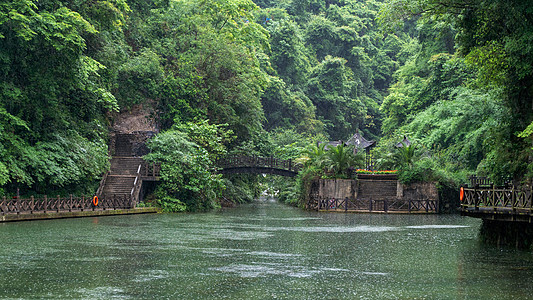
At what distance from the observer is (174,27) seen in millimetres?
51438

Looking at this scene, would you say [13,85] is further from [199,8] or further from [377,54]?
[377,54]

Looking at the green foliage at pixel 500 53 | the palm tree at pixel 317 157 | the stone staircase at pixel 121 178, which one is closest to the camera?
the green foliage at pixel 500 53

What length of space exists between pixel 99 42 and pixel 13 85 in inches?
323

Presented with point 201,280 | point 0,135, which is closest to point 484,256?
point 201,280

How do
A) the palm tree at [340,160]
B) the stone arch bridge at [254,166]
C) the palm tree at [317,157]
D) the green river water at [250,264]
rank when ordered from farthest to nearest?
the stone arch bridge at [254,166] < the palm tree at [317,157] < the palm tree at [340,160] < the green river water at [250,264]

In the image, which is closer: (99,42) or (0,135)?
(0,135)

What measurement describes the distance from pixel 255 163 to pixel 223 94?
581 centimetres

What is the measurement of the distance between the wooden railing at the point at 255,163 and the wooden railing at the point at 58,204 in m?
13.8

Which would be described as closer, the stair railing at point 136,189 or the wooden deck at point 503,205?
the wooden deck at point 503,205

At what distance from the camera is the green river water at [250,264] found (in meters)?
12.9

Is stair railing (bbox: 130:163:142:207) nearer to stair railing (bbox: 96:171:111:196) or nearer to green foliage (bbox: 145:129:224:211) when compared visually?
green foliage (bbox: 145:129:224:211)

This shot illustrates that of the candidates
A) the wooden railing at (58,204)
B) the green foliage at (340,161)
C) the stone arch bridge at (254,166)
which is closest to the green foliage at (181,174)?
the wooden railing at (58,204)

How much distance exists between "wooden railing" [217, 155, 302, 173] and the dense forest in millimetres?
1319

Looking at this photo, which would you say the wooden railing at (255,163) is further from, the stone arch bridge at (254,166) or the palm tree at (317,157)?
the palm tree at (317,157)
